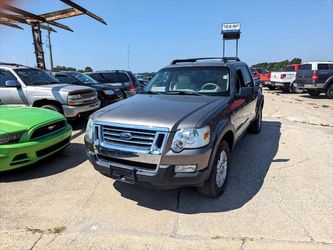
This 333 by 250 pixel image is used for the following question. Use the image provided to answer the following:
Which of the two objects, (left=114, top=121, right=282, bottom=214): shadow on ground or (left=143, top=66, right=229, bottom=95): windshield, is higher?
(left=143, top=66, right=229, bottom=95): windshield

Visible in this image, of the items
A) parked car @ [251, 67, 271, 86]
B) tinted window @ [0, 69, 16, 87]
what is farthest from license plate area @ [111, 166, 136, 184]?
parked car @ [251, 67, 271, 86]

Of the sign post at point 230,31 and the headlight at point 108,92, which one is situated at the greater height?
the sign post at point 230,31

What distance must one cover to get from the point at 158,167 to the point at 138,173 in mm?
262

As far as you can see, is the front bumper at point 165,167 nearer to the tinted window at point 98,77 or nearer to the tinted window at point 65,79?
the tinted window at point 65,79

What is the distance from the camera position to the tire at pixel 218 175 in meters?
3.53

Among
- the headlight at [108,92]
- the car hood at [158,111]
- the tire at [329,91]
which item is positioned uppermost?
the car hood at [158,111]

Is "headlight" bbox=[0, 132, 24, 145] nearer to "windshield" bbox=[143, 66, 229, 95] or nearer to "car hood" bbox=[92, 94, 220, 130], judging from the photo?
"car hood" bbox=[92, 94, 220, 130]

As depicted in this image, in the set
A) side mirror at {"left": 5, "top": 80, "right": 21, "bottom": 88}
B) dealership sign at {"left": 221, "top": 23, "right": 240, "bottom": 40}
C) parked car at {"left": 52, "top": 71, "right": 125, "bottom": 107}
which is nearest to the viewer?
side mirror at {"left": 5, "top": 80, "right": 21, "bottom": 88}

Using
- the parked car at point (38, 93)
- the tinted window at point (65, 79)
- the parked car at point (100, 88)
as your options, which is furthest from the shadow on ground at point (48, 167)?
the tinted window at point (65, 79)

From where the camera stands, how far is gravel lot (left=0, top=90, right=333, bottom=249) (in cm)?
293

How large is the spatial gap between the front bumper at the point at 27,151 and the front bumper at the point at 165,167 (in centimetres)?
180

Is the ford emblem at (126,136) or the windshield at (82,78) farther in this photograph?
the windshield at (82,78)

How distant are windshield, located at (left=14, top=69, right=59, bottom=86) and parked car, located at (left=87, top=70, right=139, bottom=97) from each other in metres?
3.12

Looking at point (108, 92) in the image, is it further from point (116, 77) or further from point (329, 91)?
point (329, 91)
